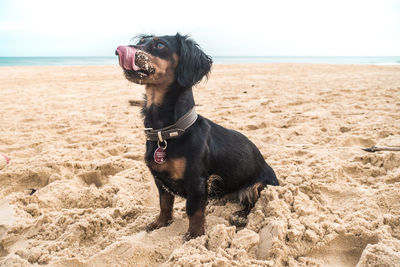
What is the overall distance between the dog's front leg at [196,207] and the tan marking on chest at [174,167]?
105 mm

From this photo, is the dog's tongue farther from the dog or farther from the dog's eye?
the dog's eye

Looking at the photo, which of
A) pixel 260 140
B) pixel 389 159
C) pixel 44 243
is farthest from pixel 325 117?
pixel 44 243

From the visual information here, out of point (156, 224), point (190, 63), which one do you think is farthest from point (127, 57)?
point (156, 224)

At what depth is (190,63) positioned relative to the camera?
2203mm

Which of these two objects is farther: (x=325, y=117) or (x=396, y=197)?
(x=325, y=117)

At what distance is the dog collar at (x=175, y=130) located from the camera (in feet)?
6.57

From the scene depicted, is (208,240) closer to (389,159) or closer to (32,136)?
(389,159)

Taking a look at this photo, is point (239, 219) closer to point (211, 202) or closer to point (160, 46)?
point (211, 202)

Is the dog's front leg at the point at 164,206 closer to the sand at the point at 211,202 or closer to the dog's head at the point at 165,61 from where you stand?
the sand at the point at 211,202

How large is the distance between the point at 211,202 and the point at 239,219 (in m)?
0.41

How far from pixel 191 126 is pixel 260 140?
6.98ft

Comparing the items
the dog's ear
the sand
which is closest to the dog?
the dog's ear

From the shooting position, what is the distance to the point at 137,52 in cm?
200

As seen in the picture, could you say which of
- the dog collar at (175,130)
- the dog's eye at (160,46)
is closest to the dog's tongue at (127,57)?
the dog's eye at (160,46)
